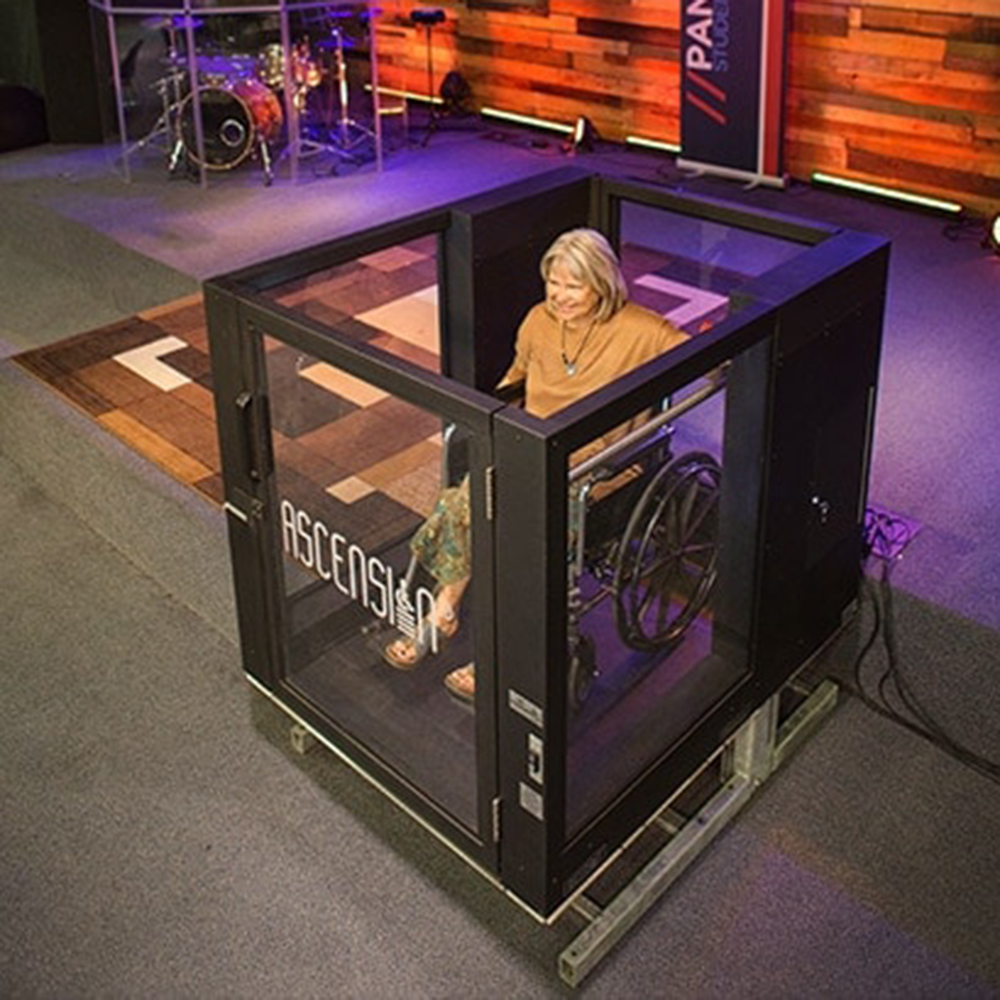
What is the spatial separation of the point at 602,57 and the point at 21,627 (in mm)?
4778

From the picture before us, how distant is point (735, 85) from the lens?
21.1 ft

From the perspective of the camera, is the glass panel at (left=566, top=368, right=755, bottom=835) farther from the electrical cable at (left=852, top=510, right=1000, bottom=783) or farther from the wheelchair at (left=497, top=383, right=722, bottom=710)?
the electrical cable at (left=852, top=510, right=1000, bottom=783)

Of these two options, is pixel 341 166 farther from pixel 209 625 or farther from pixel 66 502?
pixel 209 625

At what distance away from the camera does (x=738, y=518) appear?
2.93 meters

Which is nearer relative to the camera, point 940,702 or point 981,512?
point 940,702

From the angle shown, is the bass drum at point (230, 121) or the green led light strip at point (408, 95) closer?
the bass drum at point (230, 121)

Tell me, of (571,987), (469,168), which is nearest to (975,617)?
(571,987)

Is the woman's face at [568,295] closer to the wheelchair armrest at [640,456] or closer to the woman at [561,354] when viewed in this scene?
the woman at [561,354]

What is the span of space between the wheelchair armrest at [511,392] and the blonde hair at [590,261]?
0.43 m

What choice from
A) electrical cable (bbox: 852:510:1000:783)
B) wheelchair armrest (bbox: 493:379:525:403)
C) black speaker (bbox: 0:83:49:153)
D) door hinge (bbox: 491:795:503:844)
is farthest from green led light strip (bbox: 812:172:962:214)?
door hinge (bbox: 491:795:503:844)

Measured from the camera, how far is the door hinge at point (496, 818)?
2652 mm

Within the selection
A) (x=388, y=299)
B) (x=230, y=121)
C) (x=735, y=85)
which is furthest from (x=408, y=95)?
(x=388, y=299)

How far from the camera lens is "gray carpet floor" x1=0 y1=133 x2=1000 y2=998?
9.09ft

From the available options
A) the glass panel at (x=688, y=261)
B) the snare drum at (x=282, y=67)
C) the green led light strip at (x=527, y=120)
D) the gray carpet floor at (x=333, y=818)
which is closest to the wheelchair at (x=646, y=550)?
the gray carpet floor at (x=333, y=818)
